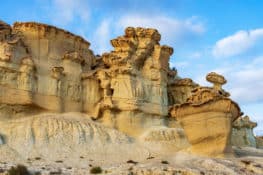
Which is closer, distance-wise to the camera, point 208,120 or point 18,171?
point 18,171

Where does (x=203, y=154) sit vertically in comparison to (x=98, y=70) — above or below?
below

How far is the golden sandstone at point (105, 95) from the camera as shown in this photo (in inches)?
1307

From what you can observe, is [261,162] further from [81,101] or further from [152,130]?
[81,101]

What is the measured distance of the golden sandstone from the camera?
1307 inches

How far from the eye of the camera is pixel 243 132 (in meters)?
50.0

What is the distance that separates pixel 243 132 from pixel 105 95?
667 inches

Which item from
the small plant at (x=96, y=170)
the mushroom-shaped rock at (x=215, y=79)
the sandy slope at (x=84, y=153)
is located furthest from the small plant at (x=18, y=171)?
the mushroom-shaped rock at (x=215, y=79)

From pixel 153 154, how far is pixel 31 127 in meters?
8.44

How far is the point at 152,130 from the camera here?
38938 mm

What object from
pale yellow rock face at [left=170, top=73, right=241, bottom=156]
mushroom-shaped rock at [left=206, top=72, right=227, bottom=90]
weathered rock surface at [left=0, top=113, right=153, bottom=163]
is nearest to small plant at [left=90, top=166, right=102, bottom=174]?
weathered rock surface at [left=0, top=113, right=153, bottom=163]

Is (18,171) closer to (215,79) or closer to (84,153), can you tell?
(84,153)

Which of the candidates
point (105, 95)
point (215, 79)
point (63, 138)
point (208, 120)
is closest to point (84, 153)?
point (63, 138)

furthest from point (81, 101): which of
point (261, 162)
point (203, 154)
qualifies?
point (261, 162)

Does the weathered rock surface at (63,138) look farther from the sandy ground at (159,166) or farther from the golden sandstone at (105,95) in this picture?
the sandy ground at (159,166)
